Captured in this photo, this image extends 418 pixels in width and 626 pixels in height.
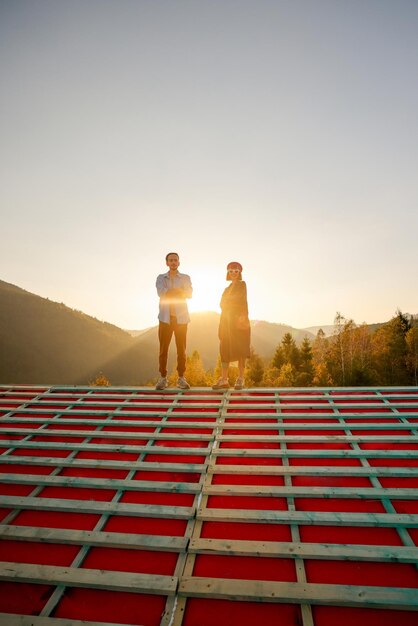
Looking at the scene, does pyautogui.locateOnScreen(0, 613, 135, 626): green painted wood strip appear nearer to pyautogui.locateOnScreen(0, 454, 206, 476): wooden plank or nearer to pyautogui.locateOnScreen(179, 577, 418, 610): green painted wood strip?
pyautogui.locateOnScreen(179, 577, 418, 610): green painted wood strip

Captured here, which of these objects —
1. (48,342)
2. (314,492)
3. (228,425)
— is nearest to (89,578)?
(314,492)

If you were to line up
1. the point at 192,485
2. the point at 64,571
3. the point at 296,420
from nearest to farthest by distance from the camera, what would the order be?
the point at 64,571
the point at 192,485
the point at 296,420

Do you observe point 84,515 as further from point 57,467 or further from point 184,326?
point 184,326

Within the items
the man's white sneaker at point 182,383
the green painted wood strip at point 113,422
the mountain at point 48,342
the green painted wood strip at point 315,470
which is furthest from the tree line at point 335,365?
the mountain at point 48,342

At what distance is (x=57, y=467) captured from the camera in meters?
3.58

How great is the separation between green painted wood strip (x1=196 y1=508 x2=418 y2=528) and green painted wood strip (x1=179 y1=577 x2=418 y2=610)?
0.54 metres

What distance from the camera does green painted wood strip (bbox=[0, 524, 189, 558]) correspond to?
2.38 meters

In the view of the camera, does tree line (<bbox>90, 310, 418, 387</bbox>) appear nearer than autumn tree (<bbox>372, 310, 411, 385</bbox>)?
Yes

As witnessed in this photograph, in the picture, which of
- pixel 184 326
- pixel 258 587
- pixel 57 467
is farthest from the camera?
pixel 184 326

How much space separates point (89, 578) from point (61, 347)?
349 feet

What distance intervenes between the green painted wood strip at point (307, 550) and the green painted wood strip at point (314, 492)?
21.2 inches

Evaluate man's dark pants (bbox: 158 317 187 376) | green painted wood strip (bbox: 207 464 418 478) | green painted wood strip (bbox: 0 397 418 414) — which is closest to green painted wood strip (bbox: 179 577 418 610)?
green painted wood strip (bbox: 207 464 418 478)

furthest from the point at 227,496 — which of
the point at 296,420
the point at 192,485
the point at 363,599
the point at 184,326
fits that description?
the point at 184,326

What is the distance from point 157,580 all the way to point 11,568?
3.68ft
